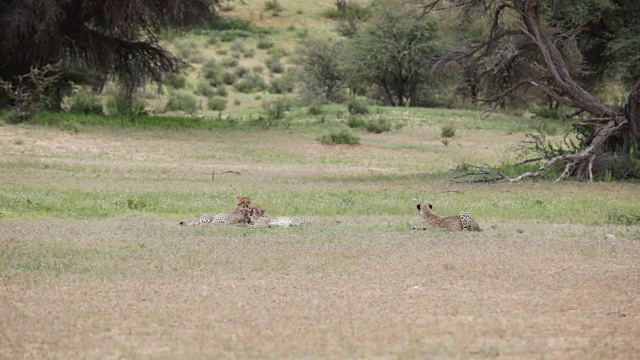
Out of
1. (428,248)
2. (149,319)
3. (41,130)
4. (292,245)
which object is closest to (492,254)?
(428,248)

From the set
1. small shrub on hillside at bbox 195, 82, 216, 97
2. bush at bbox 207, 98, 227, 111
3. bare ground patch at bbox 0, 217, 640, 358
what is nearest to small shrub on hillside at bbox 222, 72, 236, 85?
small shrub on hillside at bbox 195, 82, 216, 97

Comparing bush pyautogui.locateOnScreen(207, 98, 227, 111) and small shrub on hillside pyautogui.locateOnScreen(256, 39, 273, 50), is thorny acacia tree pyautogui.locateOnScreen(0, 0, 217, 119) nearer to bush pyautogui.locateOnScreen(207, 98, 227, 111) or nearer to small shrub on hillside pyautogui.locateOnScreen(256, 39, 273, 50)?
bush pyautogui.locateOnScreen(207, 98, 227, 111)

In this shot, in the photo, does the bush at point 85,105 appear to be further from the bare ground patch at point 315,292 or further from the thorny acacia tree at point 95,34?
the bare ground patch at point 315,292

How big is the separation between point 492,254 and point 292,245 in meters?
2.30

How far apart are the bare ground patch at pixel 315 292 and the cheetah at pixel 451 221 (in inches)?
10.0

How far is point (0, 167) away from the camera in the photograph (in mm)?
21812

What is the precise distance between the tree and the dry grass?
2490 cm

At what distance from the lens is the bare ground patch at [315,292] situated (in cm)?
777

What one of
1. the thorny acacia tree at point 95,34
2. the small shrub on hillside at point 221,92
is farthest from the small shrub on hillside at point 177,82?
the thorny acacia tree at point 95,34

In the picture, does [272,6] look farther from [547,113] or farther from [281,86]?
[547,113]

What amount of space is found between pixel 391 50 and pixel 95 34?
15.4 metres

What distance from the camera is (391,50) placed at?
4475cm

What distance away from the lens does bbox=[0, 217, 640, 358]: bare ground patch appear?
7773 mm

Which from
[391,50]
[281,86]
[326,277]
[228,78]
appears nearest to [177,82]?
[228,78]
